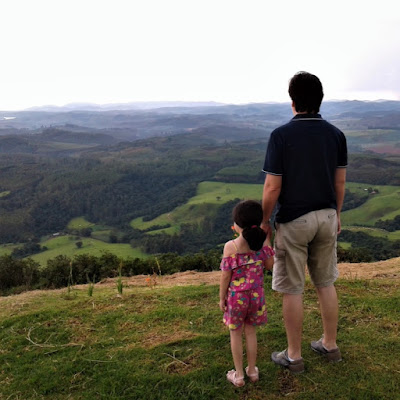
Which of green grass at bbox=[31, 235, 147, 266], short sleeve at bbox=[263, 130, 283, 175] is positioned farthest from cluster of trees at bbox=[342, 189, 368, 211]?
short sleeve at bbox=[263, 130, 283, 175]

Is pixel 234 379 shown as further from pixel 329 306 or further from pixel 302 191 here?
pixel 302 191

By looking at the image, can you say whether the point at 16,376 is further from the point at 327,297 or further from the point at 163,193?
the point at 163,193

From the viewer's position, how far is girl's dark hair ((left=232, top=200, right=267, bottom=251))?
2652 millimetres

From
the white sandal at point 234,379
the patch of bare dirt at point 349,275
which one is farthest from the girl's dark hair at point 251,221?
the patch of bare dirt at point 349,275

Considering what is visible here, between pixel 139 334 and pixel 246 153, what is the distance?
137275 millimetres

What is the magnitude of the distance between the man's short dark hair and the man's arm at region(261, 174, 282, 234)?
1.95ft

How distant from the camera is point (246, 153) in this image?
13838 cm

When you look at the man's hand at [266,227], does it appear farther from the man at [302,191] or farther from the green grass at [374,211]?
the green grass at [374,211]

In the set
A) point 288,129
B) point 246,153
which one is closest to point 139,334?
point 288,129

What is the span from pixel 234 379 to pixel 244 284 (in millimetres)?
906

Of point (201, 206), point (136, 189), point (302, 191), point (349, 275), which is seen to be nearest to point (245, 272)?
point (302, 191)

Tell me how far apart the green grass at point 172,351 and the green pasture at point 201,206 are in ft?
196

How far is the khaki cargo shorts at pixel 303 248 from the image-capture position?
8.98 feet

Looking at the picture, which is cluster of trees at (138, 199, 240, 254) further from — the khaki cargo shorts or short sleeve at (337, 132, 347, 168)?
short sleeve at (337, 132, 347, 168)
